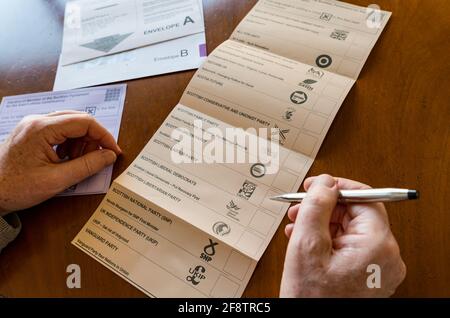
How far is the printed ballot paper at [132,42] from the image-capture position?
646mm

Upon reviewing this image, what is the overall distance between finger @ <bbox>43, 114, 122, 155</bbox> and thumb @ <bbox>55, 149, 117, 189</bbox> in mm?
20

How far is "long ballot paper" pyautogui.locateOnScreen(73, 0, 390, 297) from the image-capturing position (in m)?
0.45

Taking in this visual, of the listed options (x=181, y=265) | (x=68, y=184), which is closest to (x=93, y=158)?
(x=68, y=184)

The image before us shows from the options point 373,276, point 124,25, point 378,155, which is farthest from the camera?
point 124,25

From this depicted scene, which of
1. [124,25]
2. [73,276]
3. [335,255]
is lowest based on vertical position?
[73,276]

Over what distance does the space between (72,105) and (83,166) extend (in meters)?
0.17

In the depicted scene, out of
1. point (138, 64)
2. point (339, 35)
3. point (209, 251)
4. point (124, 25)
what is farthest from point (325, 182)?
point (124, 25)

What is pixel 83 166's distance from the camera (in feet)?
1.71

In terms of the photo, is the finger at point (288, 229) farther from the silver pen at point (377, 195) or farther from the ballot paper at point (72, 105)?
the ballot paper at point (72, 105)

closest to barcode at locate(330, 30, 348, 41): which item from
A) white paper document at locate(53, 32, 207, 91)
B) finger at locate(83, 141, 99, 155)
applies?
white paper document at locate(53, 32, 207, 91)

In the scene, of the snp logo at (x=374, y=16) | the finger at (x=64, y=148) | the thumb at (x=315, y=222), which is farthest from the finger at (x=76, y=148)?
the snp logo at (x=374, y=16)

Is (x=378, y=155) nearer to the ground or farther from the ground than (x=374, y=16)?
nearer to the ground

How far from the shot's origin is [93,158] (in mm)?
528

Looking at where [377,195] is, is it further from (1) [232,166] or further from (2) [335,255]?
(1) [232,166]
